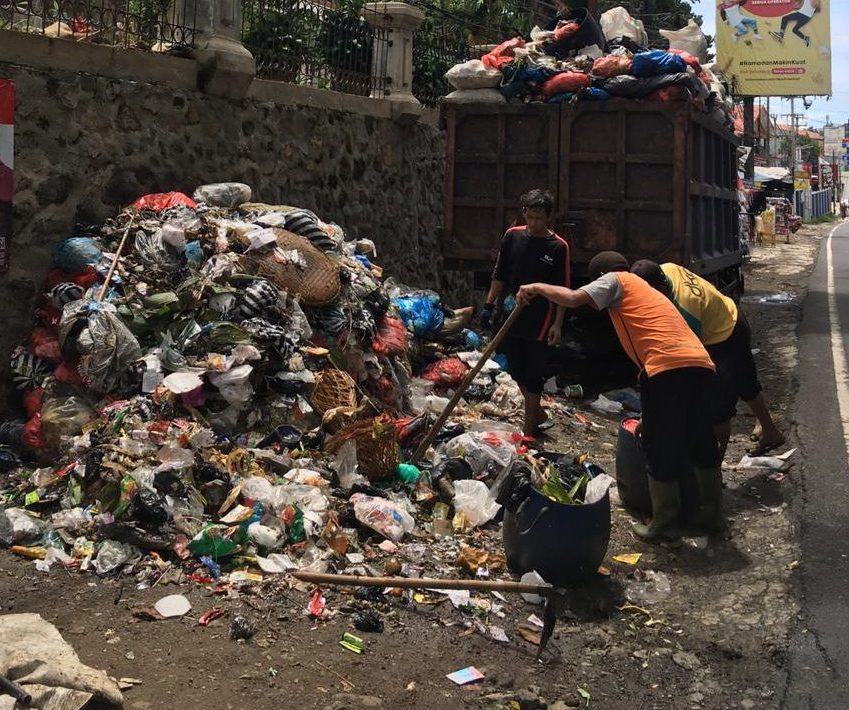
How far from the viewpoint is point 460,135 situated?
362 inches

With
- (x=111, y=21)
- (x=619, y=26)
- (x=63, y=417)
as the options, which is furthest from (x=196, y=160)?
(x=619, y=26)

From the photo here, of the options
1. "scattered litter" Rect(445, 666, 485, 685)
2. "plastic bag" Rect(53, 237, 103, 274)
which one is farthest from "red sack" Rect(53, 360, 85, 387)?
"scattered litter" Rect(445, 666, 485, 685)

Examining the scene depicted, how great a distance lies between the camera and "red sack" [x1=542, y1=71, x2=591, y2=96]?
8648 millimetres

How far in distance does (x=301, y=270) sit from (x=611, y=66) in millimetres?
3724

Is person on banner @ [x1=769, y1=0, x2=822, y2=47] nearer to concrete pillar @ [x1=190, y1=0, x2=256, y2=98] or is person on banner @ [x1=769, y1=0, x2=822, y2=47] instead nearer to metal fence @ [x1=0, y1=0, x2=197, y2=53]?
concrete pillar @ [x1=190, y1=0, x2=256, y2=98]

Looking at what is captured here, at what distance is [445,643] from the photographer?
4.11m

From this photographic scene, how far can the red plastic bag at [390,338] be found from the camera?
22.9 ft

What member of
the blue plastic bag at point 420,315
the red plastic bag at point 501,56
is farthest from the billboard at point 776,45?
the blue plastic bag at point 420,315

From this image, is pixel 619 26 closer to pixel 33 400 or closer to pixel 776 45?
pixel 33 400

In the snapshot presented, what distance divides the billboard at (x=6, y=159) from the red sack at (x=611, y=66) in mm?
4984

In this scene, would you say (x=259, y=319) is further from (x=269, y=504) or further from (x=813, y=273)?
(x=813, y=273)

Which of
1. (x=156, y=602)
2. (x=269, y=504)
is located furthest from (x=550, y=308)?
(x=156, y=602)

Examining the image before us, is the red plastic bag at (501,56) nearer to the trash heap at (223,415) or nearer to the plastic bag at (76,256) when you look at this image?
the trash heap at (223,415)

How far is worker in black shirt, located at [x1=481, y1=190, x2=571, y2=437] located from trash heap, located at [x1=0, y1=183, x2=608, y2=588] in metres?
0.43
